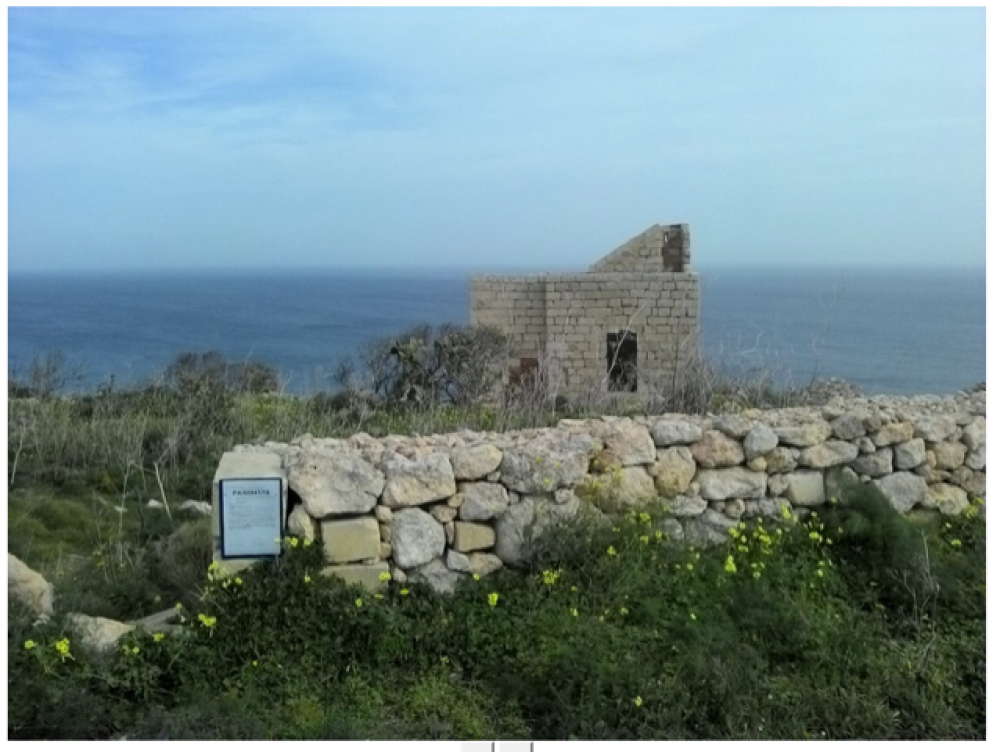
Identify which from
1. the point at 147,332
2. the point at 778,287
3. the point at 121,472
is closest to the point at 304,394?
the point at 121,472

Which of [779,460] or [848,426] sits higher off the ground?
[848,426]

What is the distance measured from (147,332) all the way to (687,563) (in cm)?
2678

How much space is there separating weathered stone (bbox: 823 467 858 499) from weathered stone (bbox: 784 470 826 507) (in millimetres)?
38

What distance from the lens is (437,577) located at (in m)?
4.59

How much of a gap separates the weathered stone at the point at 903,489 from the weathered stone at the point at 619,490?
1342mm

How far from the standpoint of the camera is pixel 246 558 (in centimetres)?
441

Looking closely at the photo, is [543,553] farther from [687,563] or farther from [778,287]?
[778,287]

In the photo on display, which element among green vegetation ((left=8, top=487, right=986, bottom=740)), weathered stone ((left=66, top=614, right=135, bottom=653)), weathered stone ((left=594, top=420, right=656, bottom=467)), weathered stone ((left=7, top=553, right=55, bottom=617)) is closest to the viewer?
green vegetation ((left=8, top=487, right=986, bottom=740))

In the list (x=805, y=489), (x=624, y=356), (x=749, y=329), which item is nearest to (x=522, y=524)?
(x=805, y=489)

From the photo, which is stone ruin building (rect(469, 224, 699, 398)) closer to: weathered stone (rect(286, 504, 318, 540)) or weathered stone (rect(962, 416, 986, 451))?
weathered stone (rect(962, 416, 986, 451))

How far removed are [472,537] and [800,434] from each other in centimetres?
188

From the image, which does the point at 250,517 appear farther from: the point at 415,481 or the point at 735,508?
the point at 735,508

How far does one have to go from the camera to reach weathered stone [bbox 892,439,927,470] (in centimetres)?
545

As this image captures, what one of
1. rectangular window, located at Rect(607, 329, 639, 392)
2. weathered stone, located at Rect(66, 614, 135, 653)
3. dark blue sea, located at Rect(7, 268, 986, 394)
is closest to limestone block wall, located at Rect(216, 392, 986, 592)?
dark blue sea, located at Rect(7, 268, 986, 394)
